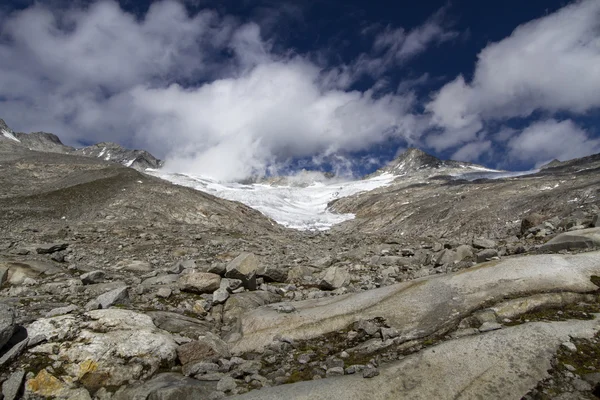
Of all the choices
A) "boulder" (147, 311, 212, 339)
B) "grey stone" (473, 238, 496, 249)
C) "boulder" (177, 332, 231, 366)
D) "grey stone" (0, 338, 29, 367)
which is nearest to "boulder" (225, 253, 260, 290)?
"boulder" (147, 311, 212, 339)

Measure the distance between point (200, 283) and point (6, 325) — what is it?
621cm

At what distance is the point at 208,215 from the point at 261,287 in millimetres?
35368

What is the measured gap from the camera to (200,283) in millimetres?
12820

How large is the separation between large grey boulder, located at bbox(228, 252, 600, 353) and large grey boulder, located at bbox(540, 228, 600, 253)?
2.75m

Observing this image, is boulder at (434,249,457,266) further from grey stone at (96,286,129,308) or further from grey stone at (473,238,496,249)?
grey stone at (96,286,129,308)

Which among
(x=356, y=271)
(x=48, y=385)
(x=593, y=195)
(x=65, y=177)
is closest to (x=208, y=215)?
(x=65, y=177)

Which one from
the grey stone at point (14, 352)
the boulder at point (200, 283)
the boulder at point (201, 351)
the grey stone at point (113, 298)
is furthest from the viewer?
the boulder at point (200, 283)

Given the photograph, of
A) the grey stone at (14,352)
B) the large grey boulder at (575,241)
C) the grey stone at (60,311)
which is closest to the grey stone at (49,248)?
the grey stone at (60,311)

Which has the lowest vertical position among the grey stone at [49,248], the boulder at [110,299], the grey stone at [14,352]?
the grey stone at [14,352]

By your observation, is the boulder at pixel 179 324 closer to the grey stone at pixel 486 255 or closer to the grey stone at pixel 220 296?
the grey stone at pixel 220 296

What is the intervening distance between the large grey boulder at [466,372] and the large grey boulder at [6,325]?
490 centimetres

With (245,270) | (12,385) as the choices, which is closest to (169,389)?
(12,385)

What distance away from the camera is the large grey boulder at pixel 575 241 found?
1210 centimetres

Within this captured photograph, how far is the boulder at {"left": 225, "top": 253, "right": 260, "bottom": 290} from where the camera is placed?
1362 cm
